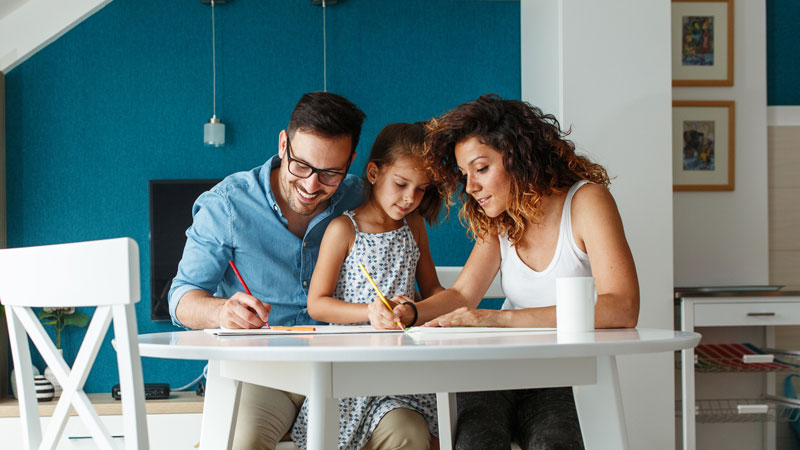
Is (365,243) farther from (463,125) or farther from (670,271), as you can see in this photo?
(670,271)

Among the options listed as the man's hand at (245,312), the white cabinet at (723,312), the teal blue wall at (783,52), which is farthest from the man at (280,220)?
the teal blue wall at (783,52)

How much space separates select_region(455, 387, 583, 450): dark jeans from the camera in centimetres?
154

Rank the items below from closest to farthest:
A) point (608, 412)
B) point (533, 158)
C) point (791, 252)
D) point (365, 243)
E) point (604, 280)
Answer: point (608, 412)
point (604, 280)
point (533, 158)
point (365, 243)
point (791, 252)

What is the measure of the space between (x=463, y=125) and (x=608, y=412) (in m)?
0.85

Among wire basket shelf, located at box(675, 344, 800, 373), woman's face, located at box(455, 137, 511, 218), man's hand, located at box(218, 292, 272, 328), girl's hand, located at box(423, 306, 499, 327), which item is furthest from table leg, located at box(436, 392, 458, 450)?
wire basket shelf, located at box(675, 344, 800, 373)

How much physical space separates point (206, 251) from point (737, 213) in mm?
2785

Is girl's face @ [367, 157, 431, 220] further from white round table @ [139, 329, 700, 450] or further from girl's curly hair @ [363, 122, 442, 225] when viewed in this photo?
white round table @ [139, 329, 700, 450]

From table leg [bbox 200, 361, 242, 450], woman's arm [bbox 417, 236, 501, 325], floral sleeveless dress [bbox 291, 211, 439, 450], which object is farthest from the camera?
woman's arm [bbox 417, 236, 501, 325]

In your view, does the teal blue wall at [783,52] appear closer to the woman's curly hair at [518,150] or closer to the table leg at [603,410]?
the woman's curly hair at [518,150]

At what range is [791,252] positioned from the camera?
3812mm

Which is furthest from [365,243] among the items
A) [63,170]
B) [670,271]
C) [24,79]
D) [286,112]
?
[24,79]

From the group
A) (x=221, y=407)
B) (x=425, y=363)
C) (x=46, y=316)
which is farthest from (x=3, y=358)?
(x=425, y=363)

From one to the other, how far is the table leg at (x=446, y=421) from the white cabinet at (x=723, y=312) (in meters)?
1.84

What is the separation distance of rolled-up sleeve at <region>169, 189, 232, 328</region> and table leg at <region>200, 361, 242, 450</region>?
0.56 m
